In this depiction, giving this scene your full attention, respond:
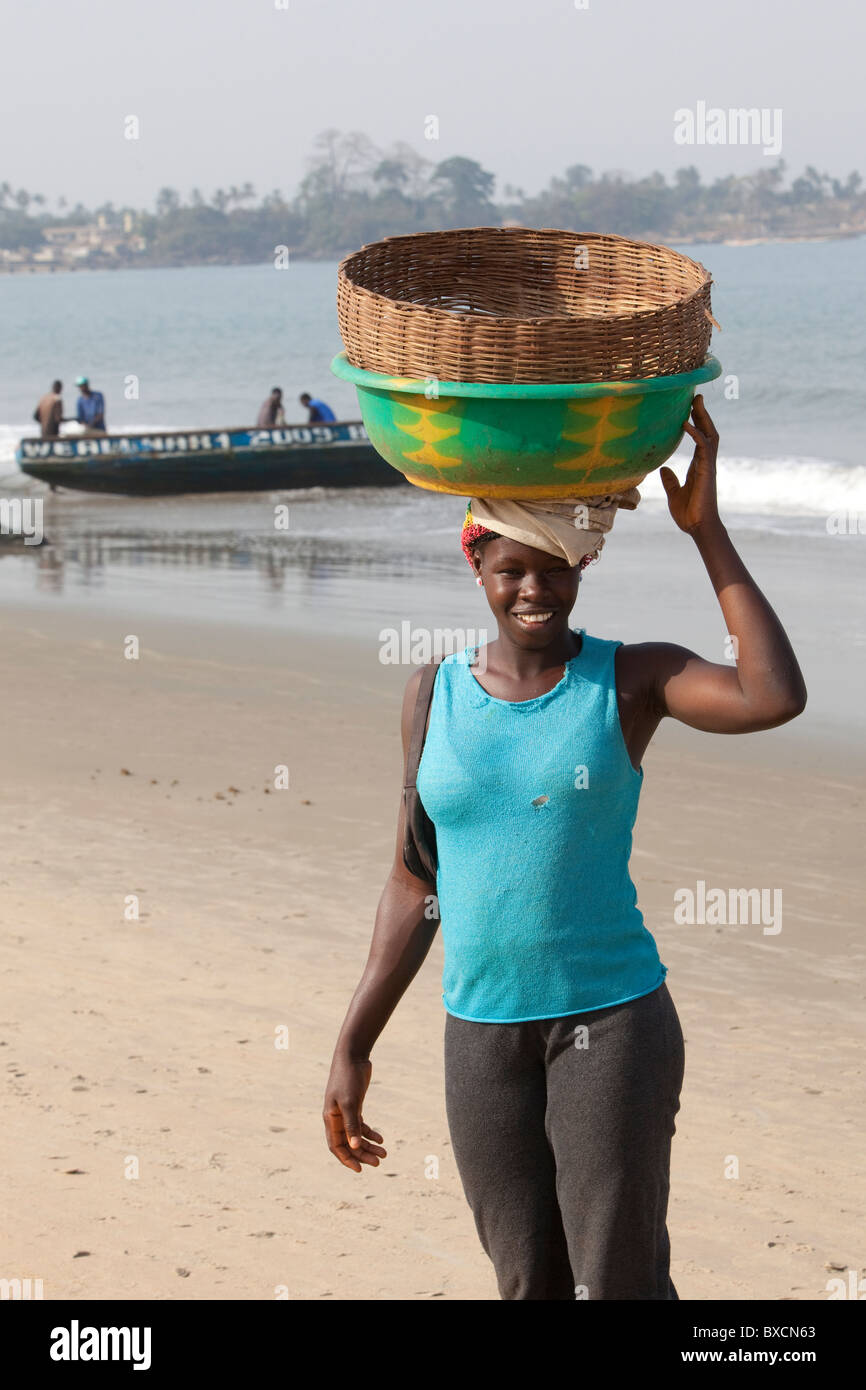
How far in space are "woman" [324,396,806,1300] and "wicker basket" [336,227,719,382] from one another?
24 centimetres

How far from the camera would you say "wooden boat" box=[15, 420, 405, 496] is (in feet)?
72.0

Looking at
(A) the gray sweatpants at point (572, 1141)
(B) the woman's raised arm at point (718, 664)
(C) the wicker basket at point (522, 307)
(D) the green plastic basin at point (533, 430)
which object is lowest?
(A) the gray sweatpants at point (572, 1141)

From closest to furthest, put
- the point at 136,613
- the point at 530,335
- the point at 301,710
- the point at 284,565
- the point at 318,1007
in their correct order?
the point at 530,335, the point at 318,1007, the point at 301,710, the point at 136,613, the point at 284,565

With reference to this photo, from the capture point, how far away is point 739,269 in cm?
11288

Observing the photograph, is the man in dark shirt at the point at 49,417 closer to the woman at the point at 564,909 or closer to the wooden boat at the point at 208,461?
the wooden boat at the point at 208,461

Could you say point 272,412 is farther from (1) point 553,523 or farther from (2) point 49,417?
(1) point 553,523

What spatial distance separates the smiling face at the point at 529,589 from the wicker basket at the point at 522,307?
1.03 feet

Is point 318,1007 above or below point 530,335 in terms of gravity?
below

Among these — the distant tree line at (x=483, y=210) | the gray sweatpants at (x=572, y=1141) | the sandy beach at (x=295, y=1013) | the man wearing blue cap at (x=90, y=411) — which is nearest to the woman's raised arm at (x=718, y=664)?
the gray sweatpants at (x=572, y=1141)

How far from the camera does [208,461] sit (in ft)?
72.3

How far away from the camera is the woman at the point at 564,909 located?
2.56 meters
